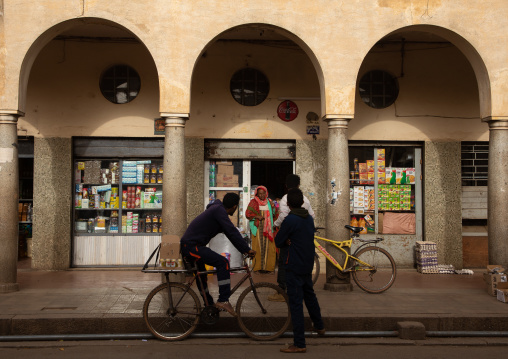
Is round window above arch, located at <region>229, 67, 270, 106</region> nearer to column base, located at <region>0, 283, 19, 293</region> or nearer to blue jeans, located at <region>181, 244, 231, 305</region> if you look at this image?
blue jeans, located at <region>181, 244, 231, 305</region>

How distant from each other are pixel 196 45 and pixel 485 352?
6212 mm

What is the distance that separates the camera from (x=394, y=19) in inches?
365

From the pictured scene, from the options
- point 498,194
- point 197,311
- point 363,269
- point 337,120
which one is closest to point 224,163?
point 337,120

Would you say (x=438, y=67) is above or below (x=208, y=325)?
above

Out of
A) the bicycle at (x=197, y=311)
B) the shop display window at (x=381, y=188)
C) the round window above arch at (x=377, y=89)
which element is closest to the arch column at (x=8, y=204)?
the bicycle at (x=197, y=311)

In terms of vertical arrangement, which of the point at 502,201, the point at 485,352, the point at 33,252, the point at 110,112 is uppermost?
the point at 110,112

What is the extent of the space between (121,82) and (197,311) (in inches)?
247

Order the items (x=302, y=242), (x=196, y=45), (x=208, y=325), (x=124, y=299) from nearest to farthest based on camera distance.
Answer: (x=302, y=242) < (x=208, y=325) < (x=124, y=299) < (x=196, y=45)

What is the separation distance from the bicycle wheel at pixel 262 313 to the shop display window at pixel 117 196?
5193 mm

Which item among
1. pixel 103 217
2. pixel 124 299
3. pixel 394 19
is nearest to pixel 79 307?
pixel 124 299

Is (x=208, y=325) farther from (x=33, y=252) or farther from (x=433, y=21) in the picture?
(x=433, y=21)

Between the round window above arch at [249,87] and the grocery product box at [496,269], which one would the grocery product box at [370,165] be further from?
the grocery product box at [496,269]

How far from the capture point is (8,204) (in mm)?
8727

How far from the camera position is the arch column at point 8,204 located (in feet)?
28.5
